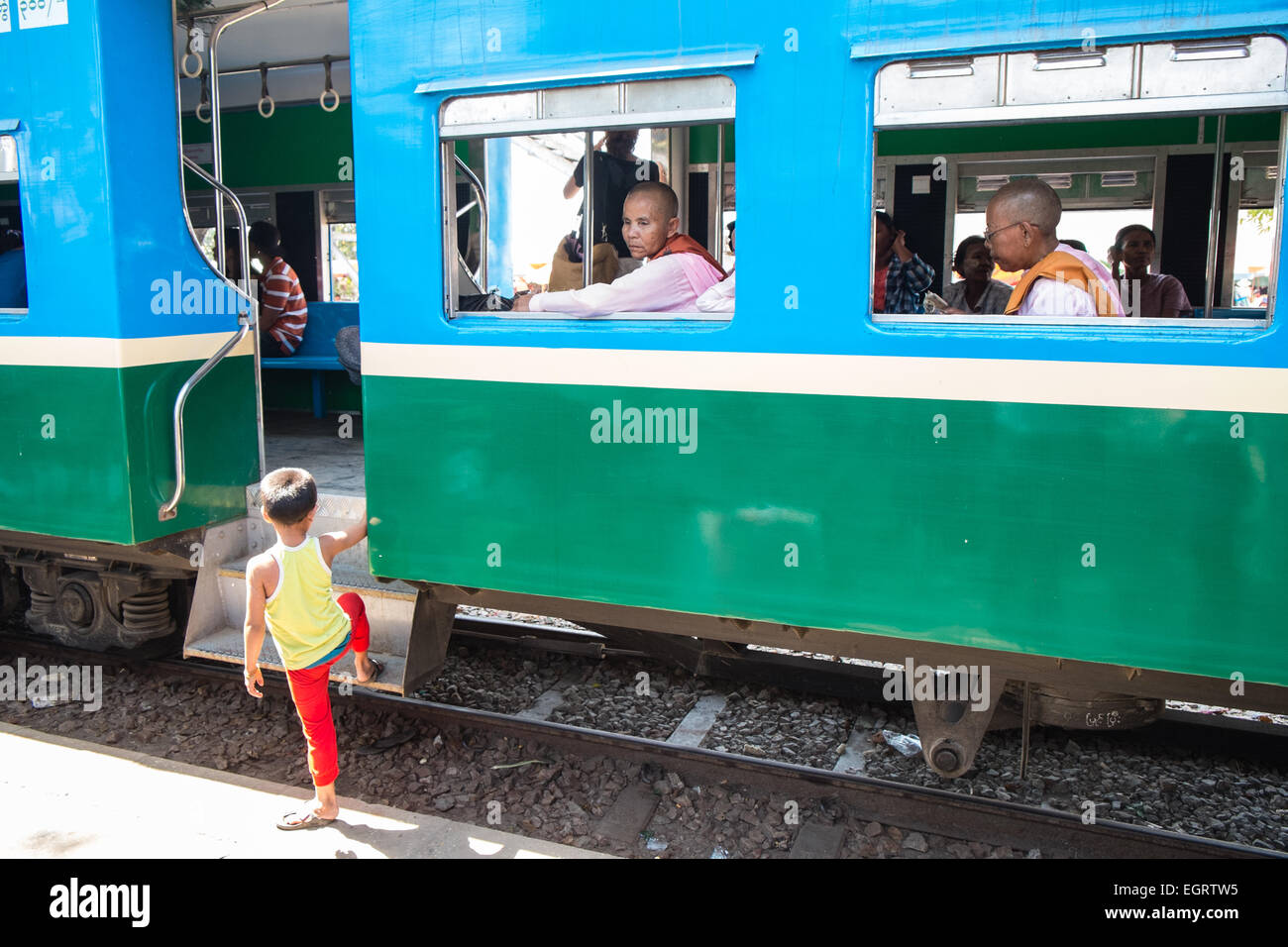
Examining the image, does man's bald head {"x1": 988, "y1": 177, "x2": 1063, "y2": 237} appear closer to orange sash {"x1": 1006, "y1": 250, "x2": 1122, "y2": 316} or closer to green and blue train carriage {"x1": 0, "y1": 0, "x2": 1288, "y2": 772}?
orange sash {"x1": 1006, "y1": 250, "x2": 1122, "y2": 316}

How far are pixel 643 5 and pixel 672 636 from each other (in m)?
2.65

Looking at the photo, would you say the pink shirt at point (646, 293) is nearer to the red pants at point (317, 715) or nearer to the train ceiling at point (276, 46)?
the red pants at point (317, 715)

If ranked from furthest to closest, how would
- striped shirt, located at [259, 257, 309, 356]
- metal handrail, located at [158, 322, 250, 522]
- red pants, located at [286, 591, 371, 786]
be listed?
striped shirt, located at [259, 257, 309, 356] < metal handrail, located at [158, 322, 250, 522] < red pants, located at [286, 591, 371, 786]

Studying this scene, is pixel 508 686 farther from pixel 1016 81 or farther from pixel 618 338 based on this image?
pixel 1016 81

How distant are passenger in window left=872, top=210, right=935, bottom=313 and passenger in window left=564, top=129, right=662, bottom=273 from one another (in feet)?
3.46

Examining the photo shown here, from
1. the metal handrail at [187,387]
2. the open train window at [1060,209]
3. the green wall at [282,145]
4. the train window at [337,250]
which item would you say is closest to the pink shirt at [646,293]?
the open train window at [1060,209]

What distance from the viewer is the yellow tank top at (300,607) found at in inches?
146

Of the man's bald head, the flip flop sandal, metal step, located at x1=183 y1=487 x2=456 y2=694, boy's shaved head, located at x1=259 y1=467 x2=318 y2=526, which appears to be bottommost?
the flip flop sandal

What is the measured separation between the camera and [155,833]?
3836 millimetres

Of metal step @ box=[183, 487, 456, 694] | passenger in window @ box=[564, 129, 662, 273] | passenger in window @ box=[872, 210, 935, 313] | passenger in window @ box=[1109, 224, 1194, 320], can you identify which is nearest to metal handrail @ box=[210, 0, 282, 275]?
metal step @ box=[183, 487, 456, 694]

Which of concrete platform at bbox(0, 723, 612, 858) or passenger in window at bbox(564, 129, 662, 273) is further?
passenger in window at bbox(564, 129, 662, 273)

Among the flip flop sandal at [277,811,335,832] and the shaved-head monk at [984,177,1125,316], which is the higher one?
the shaved-head monk at [984,177,1125,316]

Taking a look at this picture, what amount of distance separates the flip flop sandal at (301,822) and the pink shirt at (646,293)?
214 centimetres

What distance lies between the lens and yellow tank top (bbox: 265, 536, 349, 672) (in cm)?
370
